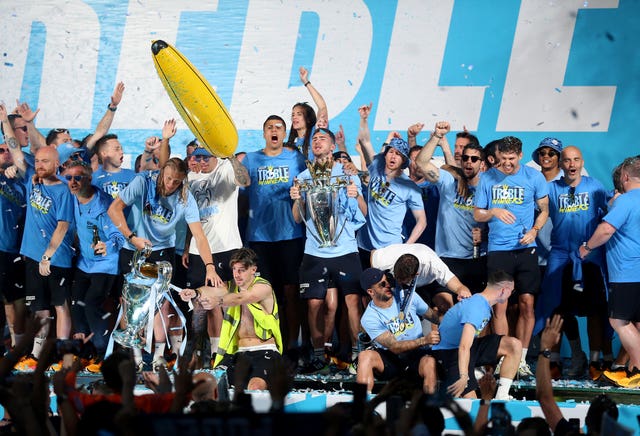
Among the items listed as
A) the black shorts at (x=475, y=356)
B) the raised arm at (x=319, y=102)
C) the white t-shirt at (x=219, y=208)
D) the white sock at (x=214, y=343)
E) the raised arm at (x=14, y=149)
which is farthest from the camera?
the raised arm at (x=14, y=149)

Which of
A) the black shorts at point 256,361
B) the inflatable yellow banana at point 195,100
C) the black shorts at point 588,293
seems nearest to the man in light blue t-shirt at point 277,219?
the inflatable yellow banana at point 195,100

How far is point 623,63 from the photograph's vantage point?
9539 mm

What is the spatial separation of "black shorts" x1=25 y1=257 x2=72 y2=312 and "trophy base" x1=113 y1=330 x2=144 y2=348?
123cm

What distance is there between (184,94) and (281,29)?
2.72 meters

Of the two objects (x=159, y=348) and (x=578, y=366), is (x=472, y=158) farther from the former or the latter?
(x=159, y=348)

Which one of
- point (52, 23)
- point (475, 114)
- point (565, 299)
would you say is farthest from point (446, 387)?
point (52, 23)

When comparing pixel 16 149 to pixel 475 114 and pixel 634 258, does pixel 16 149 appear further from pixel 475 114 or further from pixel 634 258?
pixel 634 258

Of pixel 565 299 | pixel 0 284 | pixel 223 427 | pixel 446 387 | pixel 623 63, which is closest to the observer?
pixel 223 427

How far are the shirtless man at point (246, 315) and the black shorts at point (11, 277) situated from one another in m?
2.07

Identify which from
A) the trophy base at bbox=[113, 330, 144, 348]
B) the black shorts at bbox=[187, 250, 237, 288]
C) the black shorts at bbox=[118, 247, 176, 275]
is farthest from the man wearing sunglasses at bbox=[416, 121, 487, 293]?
the trophy base at bbox=[113, 330, 144, 348]

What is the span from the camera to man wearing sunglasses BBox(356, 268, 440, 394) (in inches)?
280

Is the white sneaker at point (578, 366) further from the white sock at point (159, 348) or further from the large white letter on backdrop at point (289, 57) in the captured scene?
the large white letter on backdrop at point (289, 57)

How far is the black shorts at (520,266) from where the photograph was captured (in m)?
7.86

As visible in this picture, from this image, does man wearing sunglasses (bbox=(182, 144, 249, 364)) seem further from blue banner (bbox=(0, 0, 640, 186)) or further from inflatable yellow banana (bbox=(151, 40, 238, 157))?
blue banner (bbox=(0, 0, 640, 186))
